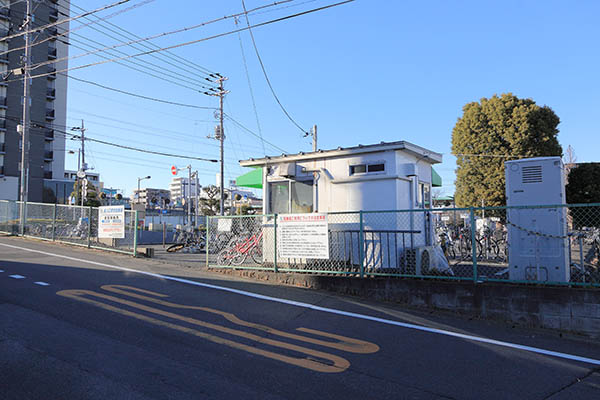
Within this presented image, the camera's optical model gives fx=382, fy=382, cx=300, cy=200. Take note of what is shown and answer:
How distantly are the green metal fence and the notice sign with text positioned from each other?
22mm

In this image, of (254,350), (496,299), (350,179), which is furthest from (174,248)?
(496,299)

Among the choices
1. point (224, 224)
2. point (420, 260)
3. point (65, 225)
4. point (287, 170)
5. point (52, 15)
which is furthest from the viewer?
point (52, 15)

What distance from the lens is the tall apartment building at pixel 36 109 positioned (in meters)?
44.0

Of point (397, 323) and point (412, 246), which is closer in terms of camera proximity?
point (397, 323)

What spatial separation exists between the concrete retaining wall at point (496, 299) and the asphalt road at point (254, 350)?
1.05ft

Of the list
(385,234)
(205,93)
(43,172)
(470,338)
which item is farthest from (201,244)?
(43,172)

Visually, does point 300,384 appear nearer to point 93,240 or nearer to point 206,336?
point 206,336

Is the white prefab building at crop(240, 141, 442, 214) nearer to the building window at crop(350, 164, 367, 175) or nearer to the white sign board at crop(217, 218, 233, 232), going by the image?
the building window at crop(350, 164, 367, 175)

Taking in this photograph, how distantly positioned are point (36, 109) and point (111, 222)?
150ft

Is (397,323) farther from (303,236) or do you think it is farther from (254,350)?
(303,236)

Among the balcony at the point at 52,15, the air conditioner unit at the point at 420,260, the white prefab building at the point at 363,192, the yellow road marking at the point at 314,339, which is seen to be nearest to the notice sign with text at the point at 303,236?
the white prefab building at the point at 363,192

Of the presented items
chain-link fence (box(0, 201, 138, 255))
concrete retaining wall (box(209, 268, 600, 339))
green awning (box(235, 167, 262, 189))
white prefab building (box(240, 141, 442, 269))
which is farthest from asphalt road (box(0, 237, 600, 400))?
chain-link fence (box(0, 201, 138, 255))

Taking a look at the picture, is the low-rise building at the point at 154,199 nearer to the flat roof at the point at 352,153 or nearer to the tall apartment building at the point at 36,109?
the tall apartment building at the point at 36,109

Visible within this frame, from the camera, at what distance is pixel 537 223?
6.82m
